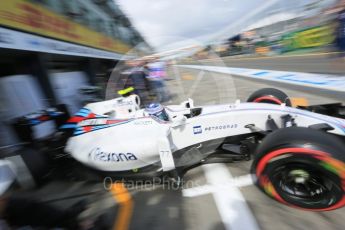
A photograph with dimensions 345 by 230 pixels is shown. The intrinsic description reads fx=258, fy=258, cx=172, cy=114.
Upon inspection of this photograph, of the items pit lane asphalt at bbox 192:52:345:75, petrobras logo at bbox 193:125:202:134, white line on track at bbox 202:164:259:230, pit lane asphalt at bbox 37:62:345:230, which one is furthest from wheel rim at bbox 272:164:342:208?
pit lane asphalt at bbox 192:52:345:75

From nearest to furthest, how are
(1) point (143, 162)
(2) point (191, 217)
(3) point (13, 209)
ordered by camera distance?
(3) point (13, 209)
(2) point (191, 217)
(1) point (143, 162)

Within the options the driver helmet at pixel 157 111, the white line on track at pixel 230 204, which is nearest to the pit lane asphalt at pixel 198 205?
the white line on track at pixel 230 204

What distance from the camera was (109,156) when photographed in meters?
2.92

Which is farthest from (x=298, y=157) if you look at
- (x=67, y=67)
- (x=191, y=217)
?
(x=67, y=67)

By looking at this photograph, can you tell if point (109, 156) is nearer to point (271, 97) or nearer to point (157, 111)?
point (157, 111)

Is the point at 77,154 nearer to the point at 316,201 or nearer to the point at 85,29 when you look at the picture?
the point at 316,201

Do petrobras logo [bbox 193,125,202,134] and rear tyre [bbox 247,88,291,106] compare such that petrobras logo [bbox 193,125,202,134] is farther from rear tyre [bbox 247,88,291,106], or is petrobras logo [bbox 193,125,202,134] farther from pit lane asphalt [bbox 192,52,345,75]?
pit lane asphalt [bbox 192,52,345,75]

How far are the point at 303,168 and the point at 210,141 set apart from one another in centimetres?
103

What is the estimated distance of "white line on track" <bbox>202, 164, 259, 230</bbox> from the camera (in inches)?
87.5

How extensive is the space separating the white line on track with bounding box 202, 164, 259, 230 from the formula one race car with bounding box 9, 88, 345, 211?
20cm

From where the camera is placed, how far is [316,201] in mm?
2168

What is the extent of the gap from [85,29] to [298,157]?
10.2 meters

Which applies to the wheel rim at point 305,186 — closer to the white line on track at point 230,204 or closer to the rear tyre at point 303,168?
the rear tyre at point 303,168

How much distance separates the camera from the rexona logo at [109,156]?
9.41 ft
